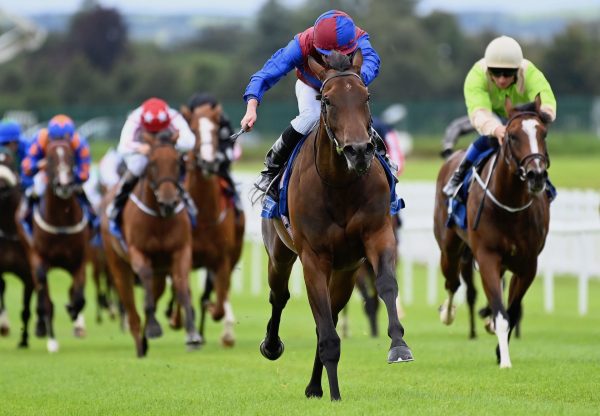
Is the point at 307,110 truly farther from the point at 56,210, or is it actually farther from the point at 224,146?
the point at 56,210

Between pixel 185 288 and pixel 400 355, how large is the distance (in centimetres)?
604

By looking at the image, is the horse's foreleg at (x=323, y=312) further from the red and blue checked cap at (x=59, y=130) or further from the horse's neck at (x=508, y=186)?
the red and blue checked cap at (x=59, y=130)

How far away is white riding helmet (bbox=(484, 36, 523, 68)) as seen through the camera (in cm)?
1158

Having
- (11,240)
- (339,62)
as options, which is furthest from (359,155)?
(11,240)

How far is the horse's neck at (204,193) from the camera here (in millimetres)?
15398

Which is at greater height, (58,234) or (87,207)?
(87,207)

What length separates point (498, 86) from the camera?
11.9 m

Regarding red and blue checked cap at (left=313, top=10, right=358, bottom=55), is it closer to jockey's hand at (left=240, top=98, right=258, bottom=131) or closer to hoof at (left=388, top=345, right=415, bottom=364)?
jockey's hand at (left=240, top=98, right=258, bottom=131)

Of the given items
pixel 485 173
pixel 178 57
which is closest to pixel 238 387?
pixel 485 173

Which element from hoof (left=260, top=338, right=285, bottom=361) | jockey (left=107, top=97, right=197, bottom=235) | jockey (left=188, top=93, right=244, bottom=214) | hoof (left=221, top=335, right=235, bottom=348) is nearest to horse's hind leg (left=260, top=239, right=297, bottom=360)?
hoof (left=260, top=338, right=285, bottom=361)

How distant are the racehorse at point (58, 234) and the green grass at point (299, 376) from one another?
737 mm

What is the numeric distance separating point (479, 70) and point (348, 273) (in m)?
3.16

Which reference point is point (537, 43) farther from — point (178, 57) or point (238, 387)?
point (238, 387)

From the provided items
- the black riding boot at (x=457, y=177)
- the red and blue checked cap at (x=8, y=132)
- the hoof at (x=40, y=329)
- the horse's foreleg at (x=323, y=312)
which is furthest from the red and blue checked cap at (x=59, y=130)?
the horse's foreleg at (x=323, y=312)
